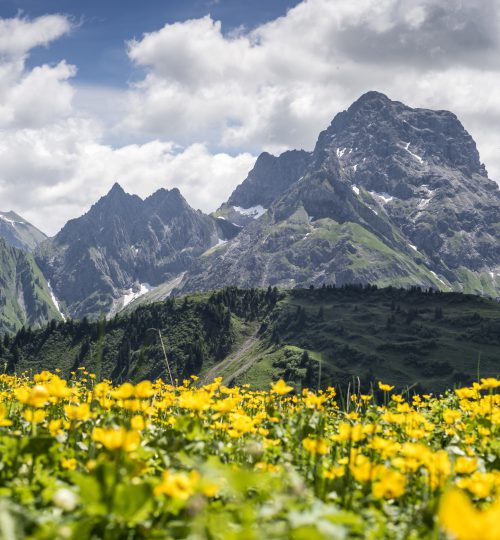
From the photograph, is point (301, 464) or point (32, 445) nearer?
point (32, 445)

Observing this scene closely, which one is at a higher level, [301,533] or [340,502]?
[301,533]

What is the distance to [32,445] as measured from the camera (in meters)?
4.95

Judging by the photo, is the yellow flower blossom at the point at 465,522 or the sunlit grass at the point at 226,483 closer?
the yellow flower blossom at the point at 465,522

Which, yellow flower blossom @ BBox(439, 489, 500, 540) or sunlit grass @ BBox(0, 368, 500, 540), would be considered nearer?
yellow flower blossom @ BBox(439, 489, 500, 540)

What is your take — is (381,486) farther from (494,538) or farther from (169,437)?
(169,437)

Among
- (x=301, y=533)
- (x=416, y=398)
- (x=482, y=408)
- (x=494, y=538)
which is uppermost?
(x=494, y=538)

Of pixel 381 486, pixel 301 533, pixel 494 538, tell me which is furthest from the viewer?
pixel 381 486

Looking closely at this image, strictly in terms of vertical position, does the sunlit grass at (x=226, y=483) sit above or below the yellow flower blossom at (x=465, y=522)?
below

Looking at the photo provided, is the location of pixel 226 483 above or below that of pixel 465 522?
below

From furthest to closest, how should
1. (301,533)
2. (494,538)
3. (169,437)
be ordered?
(169,437) < (301,533) < (494,538)

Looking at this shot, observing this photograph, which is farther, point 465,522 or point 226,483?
point 226,483

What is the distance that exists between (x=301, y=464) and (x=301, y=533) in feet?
11.9

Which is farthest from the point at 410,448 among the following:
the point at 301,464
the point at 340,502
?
the point at 301,464

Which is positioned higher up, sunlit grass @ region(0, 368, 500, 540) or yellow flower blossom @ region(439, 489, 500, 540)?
yellow flower blossom @ region(439, 489, 500, 540)
